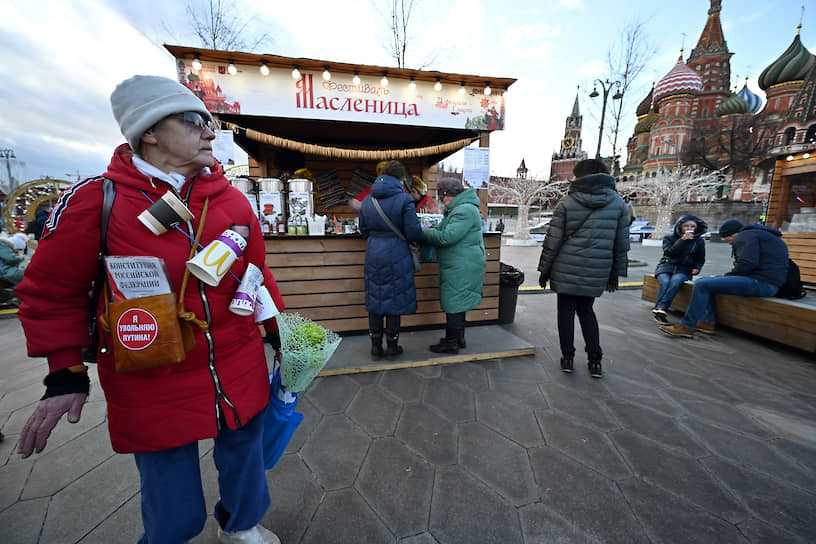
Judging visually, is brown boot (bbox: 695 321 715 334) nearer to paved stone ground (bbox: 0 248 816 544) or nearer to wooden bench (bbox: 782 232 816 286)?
paved stone ground (bbox: 0 248 816 544)

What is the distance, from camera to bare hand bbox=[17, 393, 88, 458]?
3.02 ft

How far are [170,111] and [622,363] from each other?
163 inches

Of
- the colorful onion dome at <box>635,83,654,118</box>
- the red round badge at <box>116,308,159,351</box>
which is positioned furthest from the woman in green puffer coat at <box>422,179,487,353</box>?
the colorful onion dome at <box>635,83,654,118</box>

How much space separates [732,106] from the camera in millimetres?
32375

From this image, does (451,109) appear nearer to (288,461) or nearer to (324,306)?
(324,306)

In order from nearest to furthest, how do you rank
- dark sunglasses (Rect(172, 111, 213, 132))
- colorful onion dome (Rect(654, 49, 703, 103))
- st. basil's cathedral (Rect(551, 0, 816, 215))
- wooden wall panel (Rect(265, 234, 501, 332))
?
dark sunglasses (Rect(172, 111, 213, 132)), wooden wall panel (Rect(265, 234, 501, 332)), st. basil's cathedral (Rect(551, 0, 816, 215)), colorful onion dome (Rect(654, 49, 703, 103))

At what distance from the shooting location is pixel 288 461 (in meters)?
1.95

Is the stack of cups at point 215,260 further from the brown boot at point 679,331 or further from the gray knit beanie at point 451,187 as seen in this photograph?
the brown boot at point 679,331

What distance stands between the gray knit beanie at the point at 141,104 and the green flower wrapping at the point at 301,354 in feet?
2.74

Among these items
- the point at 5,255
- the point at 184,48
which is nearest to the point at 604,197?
the point at 184,48

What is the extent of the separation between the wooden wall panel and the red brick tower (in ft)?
186

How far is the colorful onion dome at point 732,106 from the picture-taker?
105 feet

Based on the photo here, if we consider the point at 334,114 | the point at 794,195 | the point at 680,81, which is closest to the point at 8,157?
the point at 334,114

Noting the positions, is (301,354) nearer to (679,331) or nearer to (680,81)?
(679,331)
